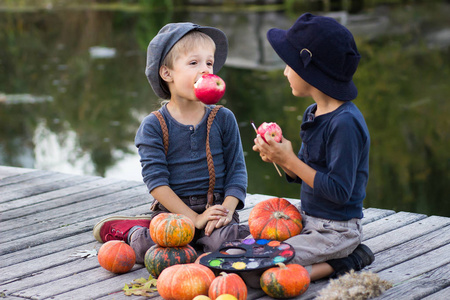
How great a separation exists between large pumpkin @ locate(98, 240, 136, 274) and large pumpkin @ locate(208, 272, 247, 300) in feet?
1.94

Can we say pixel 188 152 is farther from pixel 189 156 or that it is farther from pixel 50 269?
pixel 50 269

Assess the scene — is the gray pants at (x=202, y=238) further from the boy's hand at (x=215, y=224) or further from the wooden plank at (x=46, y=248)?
the wooden plank at (x=46, y=248)

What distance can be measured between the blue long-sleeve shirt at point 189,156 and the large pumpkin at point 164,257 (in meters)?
0.44

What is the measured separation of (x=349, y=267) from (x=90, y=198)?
2.16 m

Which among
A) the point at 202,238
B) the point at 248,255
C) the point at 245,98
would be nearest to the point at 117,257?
the point at 202,238

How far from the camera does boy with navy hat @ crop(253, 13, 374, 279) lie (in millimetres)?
3031

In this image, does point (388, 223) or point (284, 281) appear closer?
point (284, 281)

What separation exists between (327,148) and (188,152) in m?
0.85

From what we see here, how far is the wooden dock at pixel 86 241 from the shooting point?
3109 mm

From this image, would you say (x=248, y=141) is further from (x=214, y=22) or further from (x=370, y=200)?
(x=214, y=22)

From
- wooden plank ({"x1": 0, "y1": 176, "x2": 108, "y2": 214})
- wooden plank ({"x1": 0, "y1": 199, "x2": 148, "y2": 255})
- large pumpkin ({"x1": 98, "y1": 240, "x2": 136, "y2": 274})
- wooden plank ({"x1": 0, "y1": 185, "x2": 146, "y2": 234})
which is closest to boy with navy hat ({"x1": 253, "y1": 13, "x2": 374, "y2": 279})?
large pumpkin ({"x1": 98, "y1": 240, "x2": 136, "y2": 274})

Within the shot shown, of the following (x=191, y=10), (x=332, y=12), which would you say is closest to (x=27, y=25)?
(x=191, y=10)

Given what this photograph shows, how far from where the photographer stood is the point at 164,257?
3.15 m

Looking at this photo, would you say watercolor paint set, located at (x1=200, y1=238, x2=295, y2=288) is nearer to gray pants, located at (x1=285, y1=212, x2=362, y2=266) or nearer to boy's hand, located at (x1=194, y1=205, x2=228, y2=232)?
gray pants, located at (x1=285, y1=212, x2=362, y2=266)
